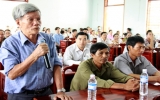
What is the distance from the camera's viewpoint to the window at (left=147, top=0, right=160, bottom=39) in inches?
354

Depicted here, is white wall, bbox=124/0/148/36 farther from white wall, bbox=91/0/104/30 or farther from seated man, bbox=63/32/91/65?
seated man, bbox=63/32/91/65

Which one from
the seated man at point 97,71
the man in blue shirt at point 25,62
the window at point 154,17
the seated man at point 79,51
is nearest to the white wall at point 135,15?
the window at point 154,17

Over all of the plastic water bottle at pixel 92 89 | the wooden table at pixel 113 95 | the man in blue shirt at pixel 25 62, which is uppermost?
the man in blue shirt at pixel 25 62

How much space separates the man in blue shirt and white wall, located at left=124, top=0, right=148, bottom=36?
852 cm

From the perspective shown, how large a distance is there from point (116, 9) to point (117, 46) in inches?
181

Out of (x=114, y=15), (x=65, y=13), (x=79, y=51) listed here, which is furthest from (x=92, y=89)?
(x=65, y=13)

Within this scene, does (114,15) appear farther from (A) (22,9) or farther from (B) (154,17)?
(A) (22,9)

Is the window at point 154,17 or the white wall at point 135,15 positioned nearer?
the window at point 154,17

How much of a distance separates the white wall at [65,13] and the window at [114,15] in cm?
117

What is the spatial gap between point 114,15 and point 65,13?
2.45 meters

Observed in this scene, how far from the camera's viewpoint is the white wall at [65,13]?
10438 millimetres

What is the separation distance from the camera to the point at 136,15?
9.63 metres

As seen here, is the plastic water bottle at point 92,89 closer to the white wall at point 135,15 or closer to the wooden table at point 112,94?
the wooden table at point 112,94

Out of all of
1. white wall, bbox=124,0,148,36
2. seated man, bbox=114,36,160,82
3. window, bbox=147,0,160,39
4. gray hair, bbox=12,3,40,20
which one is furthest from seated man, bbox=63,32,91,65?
white wall, bbox=124,0,148,36
